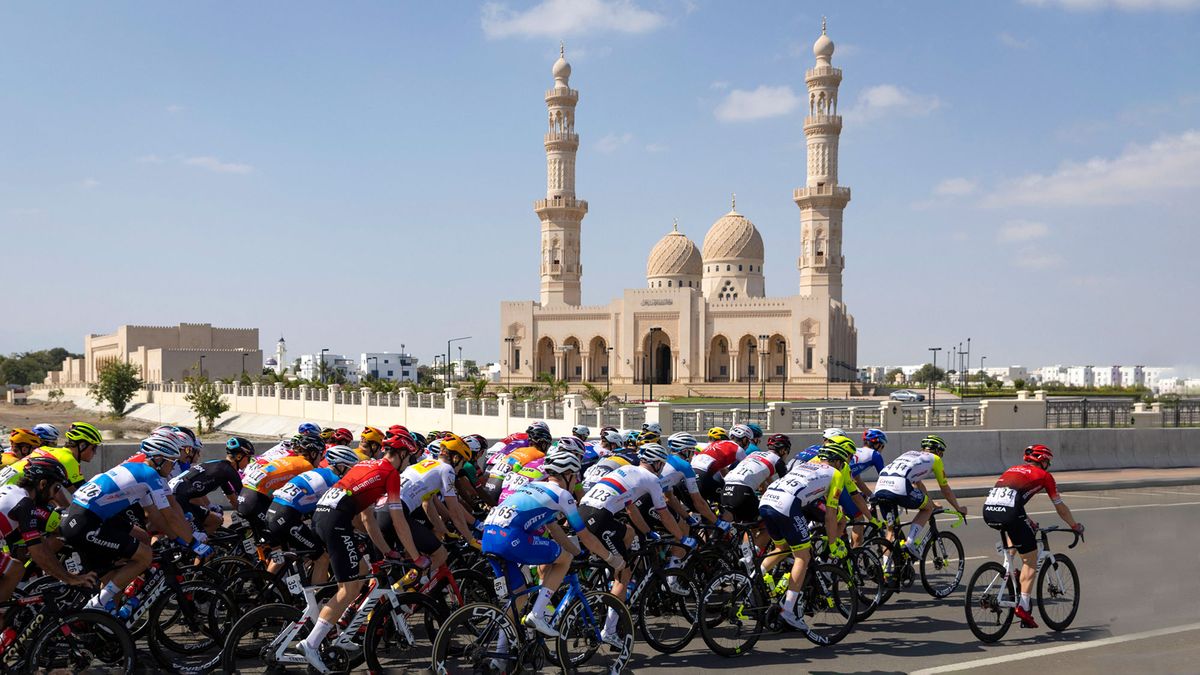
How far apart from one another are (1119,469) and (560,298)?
6882 centimetres

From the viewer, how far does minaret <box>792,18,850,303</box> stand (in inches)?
3297

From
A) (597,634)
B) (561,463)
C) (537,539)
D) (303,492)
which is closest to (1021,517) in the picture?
(597,634)

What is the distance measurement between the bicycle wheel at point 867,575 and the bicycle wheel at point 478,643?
3.96m

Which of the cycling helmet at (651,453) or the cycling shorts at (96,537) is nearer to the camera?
the cycling shorts at (96,537)

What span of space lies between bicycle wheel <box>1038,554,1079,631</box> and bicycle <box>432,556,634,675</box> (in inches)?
164

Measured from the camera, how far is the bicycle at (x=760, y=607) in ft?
28.4

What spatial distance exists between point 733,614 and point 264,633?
3.83 metres

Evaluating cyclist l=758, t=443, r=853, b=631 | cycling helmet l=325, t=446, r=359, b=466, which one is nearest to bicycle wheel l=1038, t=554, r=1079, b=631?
cyclist l=758, t=443, r=853, b=631

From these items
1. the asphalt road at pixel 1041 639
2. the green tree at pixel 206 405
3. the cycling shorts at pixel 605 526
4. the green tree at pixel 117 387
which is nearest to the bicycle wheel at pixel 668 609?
the asphalt road at pixel 1041 639

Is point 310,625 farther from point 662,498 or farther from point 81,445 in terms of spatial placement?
point 81,445

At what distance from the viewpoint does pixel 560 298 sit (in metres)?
92.5

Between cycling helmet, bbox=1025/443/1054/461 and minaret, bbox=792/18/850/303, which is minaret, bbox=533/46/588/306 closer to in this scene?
minaret, bbox=792/18/850/303

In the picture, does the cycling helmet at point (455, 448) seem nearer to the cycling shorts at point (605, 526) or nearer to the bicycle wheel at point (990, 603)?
the cycling shorts at point (605, 526)

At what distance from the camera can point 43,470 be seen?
741 centimetres
